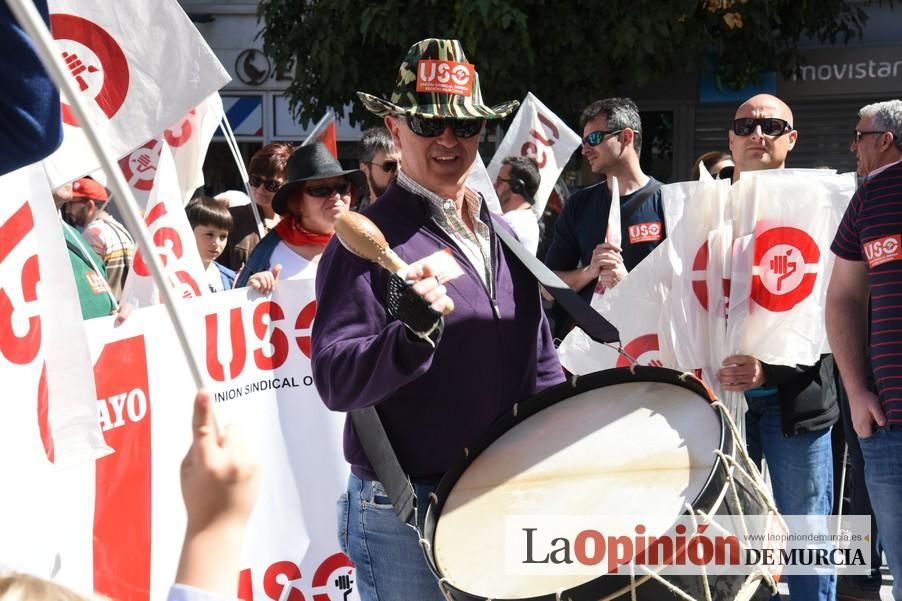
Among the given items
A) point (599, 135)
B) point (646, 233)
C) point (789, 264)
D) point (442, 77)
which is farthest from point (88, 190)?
point (442, 77)

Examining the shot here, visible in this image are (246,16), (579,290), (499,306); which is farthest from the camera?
(246,16)

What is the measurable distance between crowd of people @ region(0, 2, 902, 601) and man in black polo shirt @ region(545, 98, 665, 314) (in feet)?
0.08

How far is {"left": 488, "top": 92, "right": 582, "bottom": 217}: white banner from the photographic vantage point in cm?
797

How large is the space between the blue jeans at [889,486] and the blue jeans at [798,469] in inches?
28.7

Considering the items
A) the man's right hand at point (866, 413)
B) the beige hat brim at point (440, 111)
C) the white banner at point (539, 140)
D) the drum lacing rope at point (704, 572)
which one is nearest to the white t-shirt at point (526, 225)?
the white banner at point (539, 140)

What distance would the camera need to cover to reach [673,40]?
13188 millimetres

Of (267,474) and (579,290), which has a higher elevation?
(579,290)

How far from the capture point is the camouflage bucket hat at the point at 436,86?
290 cm

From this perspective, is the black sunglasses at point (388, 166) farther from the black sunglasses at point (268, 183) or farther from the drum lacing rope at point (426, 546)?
the drum lacing rope at point (426, 546)

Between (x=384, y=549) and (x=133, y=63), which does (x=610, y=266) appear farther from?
(x=384, y=549)

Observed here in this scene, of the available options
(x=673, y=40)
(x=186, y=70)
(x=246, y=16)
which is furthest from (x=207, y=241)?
(x=246, y=16)

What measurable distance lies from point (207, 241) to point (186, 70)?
1.83 m

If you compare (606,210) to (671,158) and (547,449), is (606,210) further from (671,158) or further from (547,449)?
(671,158)

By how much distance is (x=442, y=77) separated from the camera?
2926 mm
